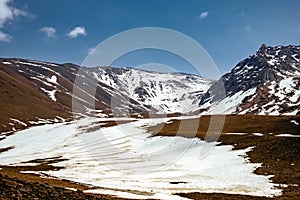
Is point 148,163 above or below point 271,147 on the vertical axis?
below

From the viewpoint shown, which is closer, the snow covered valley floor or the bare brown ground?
the bare brown ground

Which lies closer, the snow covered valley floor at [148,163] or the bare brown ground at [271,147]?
the bare brown ground at [271,147]

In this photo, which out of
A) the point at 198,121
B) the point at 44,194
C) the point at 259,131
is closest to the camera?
the point at 44,194

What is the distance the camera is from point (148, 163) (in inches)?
2682

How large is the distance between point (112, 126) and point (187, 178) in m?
78.9

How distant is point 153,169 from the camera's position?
61812mm

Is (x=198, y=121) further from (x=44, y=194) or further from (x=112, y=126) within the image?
(x=44, y=194)

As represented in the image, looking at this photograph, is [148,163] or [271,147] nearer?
[271,147]

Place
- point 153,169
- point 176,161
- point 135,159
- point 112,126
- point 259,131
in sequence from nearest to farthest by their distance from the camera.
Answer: point 153,169, point 176,161, point 135,159, point 259,131, point 112,126

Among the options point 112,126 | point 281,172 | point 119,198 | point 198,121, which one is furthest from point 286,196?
point 112,126

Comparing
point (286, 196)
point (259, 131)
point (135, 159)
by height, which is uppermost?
point (259, 131)

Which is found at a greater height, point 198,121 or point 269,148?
point 198,121

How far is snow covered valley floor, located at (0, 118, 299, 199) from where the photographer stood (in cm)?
4450

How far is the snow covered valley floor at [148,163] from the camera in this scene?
44500 mm
